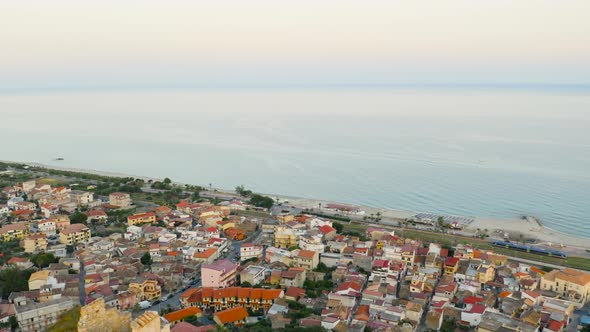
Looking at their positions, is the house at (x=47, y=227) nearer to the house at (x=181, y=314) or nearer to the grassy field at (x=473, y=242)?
the house at (x=181, y=314)

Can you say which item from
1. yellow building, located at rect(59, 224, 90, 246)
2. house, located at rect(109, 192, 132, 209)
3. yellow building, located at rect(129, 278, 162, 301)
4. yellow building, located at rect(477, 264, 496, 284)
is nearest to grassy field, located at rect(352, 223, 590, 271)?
yellow building, located at rect(477, 264, 496, 284)

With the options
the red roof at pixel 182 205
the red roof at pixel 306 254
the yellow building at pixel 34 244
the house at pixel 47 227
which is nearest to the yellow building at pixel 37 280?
the yellow building at pixel 34 244

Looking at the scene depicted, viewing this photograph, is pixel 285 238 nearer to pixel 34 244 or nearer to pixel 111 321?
pixel 34 244

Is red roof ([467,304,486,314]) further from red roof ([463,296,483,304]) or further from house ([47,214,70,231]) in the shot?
house ([47,214,70,231])

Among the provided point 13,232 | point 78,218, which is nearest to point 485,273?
point 78,218

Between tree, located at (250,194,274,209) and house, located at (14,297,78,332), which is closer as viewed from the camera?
house, located at (14,297,78,332)

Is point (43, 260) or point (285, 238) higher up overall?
point (285, 238)
